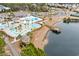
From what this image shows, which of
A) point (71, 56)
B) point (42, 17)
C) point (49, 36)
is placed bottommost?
point (71, 56)

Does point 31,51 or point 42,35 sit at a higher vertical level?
point 42,35

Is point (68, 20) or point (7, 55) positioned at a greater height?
point (68, 20)

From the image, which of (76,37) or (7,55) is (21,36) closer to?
(7,55)

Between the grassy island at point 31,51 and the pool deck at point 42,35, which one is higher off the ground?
the pool deck at point 42,35

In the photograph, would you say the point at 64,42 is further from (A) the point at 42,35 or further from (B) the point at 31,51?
(B) the point at 31,51

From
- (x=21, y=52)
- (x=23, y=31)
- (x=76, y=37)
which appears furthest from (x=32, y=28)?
(x=76, y=37)

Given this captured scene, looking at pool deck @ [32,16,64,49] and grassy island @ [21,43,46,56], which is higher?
pool deck @ [32,16,64,49]

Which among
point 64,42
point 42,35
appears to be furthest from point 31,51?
point 64,42
